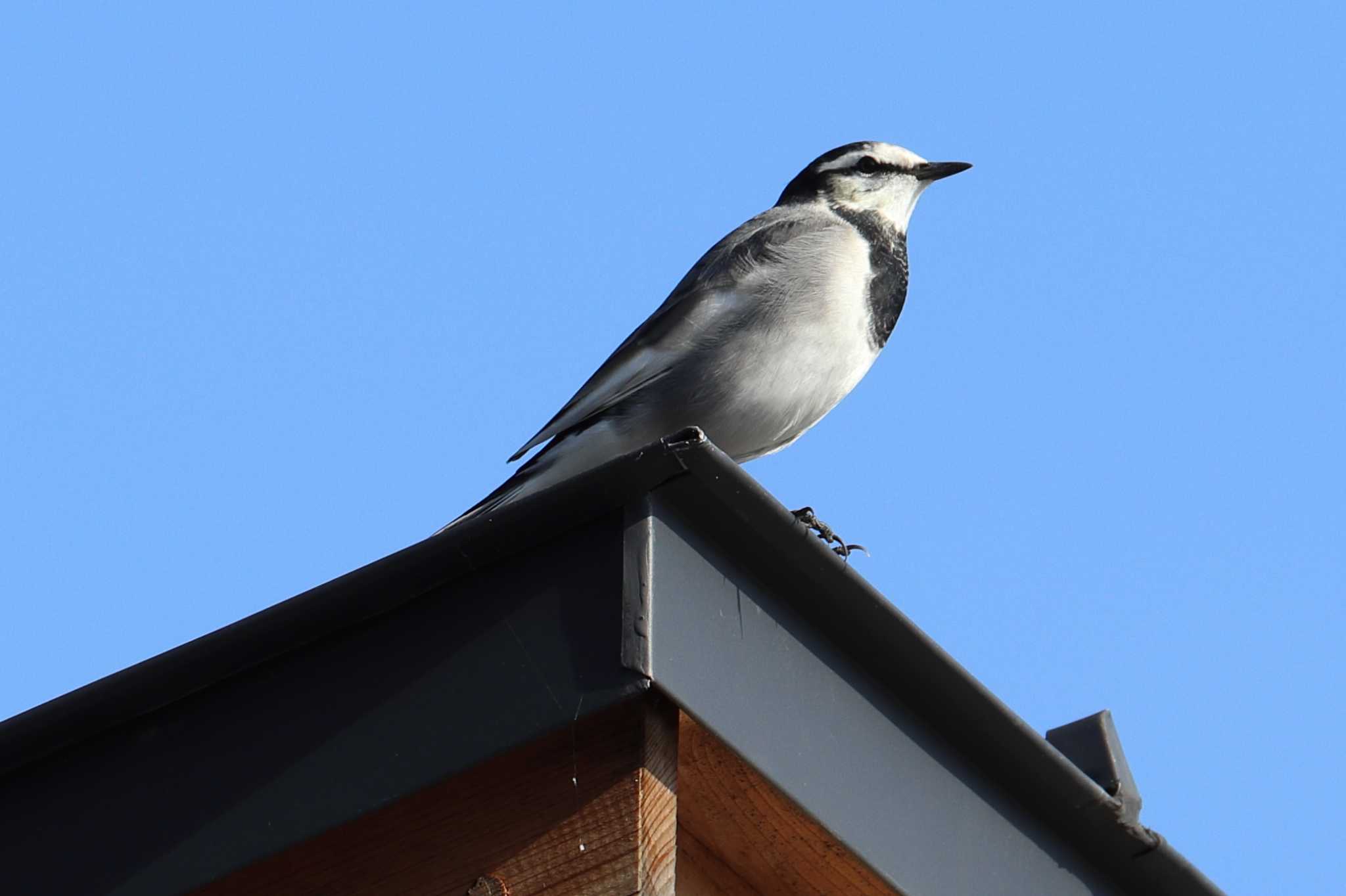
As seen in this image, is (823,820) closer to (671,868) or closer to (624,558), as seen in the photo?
(671,868)

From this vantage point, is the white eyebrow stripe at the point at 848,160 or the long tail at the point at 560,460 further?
the white eyebrow stripe at the point at 848,160

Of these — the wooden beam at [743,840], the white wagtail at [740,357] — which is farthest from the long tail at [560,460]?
the wooden beam at [743,840]

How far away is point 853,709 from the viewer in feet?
10.6

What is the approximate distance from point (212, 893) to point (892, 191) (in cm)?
478

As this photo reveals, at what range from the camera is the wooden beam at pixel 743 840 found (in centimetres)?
307

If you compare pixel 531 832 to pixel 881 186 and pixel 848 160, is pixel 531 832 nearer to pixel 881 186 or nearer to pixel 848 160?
pixel 881 186

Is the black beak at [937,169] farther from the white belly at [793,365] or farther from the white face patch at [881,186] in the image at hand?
the white belly at [793,365]

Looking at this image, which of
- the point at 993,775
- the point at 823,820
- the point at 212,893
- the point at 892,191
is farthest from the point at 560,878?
the point at 892,191

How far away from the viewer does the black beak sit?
7.52 m

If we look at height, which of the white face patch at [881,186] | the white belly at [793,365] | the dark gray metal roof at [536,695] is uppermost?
the white face patch at [881,186]

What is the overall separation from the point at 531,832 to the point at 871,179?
4.78m

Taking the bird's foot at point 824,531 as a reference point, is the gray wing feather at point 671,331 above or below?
above

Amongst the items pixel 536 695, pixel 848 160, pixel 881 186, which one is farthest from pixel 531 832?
pixel 848 160

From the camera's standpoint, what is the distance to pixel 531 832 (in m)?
2.98
